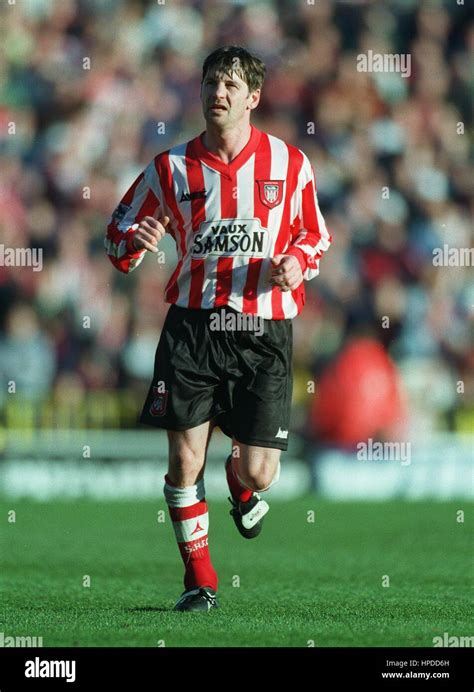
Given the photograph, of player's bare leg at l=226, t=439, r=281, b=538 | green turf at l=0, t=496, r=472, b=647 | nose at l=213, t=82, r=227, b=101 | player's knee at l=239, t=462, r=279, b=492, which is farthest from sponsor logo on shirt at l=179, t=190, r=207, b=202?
green turf at l=0, t=496, r=472, b=647

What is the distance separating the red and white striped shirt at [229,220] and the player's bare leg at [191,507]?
23.9 inches

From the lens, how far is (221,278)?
595cm

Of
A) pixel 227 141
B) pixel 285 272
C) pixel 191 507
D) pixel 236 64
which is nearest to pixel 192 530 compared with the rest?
pixel 191 507

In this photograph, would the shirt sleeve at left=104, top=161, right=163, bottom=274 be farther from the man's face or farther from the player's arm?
the player's arm

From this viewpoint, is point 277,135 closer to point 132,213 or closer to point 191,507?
point 132,213

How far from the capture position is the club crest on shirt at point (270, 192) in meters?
6.00

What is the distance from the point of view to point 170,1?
1692cm

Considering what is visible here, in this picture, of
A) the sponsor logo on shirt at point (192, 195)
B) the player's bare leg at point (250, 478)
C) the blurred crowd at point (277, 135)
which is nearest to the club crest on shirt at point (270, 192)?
the sponsor logo on shirt at point (192, 195)

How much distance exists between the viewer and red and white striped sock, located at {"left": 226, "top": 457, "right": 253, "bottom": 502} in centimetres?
639

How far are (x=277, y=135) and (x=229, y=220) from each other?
1004 centimetres

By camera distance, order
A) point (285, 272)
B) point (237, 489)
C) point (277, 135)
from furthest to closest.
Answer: point (277, 135), point (237, 489), point (285, 272)

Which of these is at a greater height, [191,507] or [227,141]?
[227,141]

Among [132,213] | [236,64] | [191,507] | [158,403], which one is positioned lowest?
[191,507]

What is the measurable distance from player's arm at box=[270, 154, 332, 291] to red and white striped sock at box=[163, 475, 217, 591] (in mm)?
1041
